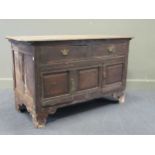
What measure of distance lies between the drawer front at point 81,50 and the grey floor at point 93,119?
0.65m

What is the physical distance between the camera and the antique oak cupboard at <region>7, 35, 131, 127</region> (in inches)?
81.0

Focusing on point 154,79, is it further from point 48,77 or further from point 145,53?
point 48,77

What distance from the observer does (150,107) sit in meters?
2.73

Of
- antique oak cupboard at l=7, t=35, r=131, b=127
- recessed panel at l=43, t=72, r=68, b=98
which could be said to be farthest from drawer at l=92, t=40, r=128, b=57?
recessed panel at l=43, t=72, r=68, b=98

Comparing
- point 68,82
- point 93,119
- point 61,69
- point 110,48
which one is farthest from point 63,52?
point 93,119

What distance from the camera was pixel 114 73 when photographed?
2664 mm

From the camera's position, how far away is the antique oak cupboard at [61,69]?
2.06 metres

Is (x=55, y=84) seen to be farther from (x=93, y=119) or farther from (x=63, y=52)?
(x=93, y=119)

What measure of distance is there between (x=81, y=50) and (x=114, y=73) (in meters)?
0.59

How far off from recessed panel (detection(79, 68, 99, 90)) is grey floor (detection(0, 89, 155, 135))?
334mm

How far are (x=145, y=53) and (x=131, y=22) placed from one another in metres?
0.51

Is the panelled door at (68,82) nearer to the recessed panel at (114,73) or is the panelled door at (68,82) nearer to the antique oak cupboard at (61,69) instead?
the antique oak cupboard at (61,69)

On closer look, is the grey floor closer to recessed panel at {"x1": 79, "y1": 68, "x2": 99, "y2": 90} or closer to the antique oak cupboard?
the antique oak cupboard
